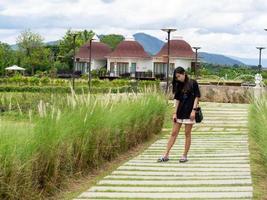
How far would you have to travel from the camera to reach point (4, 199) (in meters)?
5.79

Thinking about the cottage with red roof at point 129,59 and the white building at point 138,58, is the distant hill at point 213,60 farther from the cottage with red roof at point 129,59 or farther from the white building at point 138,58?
the cottage with red roof at point 129,59

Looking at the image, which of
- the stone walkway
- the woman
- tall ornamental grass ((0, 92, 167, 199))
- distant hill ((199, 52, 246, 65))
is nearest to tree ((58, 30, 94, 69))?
distant hill ((199, 52, 246, 65))

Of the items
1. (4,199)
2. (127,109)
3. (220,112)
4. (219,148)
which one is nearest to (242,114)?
(220,112)

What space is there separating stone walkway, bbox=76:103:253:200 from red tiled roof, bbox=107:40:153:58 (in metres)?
39.4

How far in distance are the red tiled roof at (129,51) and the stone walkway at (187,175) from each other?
39.4 m

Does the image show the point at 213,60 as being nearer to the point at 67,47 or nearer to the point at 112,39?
the point at 112,39

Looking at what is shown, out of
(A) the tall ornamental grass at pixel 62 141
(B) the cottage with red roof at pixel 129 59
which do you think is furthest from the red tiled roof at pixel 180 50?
(A) the tall ornamental grass at pixel 62 141

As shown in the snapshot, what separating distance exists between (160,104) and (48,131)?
6494mm

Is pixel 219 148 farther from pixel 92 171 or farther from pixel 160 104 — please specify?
pixel 92 171

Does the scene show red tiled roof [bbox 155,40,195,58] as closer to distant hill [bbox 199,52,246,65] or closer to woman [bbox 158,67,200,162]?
distant hill [bbox 199,52,246,65]

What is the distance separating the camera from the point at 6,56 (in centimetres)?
6075

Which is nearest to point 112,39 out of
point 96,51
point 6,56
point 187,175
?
point 6,56

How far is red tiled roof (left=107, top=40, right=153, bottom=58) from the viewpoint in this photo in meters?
51.9

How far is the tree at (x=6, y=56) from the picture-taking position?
188 feet
